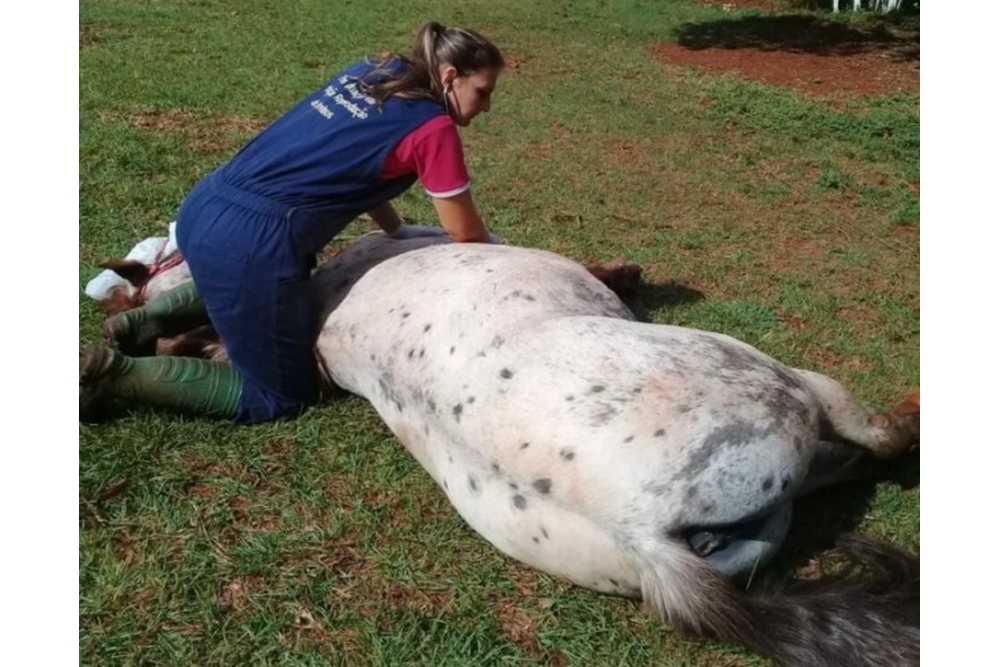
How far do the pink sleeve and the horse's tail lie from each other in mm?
1470

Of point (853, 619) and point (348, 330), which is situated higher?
point (348, 330)

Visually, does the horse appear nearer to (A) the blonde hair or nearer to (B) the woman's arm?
(B) the woman's arm

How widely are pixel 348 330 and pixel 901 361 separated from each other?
2.38 metres

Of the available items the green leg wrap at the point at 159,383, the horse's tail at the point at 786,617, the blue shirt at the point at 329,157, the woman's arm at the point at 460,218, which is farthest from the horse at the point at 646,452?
the green leg wrap at the point at 159,383

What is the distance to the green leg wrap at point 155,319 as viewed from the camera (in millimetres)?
3637

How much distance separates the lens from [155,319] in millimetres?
3664

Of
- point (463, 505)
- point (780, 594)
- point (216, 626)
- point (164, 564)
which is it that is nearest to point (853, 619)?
point (780, 594)

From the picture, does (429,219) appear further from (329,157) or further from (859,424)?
(859,424)

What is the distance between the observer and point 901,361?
13.2 feet

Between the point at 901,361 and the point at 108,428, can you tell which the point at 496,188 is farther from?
the point at 108,428

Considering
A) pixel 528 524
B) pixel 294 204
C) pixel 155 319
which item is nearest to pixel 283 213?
pixel 294 204

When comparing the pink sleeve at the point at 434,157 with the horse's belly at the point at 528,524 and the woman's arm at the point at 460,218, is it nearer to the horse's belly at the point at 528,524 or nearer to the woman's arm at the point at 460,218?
the woman's arm at the point at 460,218

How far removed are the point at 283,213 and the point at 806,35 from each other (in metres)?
11.1

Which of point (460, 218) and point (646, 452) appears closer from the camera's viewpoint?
point (646, 452)
